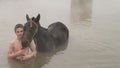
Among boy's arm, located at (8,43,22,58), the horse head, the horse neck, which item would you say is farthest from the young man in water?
the horse neck

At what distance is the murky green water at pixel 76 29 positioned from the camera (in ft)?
25.8

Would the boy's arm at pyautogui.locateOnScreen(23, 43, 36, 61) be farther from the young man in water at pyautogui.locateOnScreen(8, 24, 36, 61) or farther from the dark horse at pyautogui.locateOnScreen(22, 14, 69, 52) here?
the dark horse at pyautogui.locateOnScreen(22, 14, 69, 52)

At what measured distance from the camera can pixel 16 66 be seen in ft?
24.8

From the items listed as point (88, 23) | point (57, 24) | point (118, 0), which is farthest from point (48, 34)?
point (118, 0)

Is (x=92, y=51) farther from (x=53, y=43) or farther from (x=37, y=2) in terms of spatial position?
(x=37, y=2)

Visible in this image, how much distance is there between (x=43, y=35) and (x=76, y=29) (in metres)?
2.70

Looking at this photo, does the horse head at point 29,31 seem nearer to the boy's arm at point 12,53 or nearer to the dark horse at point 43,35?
the dark horse at point 43,35

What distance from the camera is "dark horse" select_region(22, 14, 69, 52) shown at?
7.40 m

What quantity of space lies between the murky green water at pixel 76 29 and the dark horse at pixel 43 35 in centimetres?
23

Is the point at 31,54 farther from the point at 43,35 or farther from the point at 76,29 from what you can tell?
the point at 76,29

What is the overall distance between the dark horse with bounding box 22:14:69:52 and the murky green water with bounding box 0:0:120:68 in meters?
0.23

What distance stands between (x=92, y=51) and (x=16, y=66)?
7.34 feet

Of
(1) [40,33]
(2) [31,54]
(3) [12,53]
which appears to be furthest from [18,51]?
(1) [40,33]

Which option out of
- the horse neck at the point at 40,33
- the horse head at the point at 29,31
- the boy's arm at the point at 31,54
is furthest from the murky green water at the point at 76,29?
the horse head at the point at 29,31
